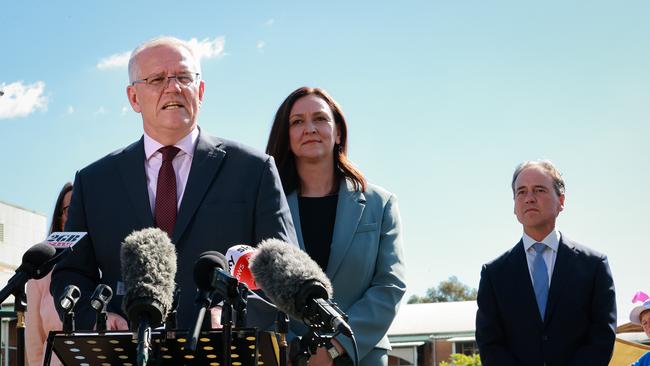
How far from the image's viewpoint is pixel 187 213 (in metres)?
4.35

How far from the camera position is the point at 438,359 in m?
36.6

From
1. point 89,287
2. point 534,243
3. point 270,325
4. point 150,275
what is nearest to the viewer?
point 150,275

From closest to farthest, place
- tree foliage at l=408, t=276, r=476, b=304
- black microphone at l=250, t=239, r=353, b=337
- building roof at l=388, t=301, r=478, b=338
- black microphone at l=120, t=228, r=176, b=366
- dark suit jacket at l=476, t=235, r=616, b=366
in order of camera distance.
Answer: black microphone at l=250, t=239, r=353, b=337 < black microphone at l=120, t=228, r=176, b=366 < dark suit jacket at l=476, t=235, r=616, b=366 < building roof at l=388, t=301, r=478, b=338 < tree foliage at l=408, t=276, r=476, b=304

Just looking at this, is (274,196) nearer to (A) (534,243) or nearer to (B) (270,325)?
(B) (270,325)

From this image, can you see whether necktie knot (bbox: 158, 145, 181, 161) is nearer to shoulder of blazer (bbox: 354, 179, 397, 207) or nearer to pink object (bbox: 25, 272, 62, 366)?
shoulder of blazer (bbox: 354, 179, 397, 207)

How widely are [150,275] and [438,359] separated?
1360 inches

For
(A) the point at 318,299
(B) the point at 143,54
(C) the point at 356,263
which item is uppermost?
(B) the point at 143,54

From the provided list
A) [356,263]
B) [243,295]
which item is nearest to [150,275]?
[243,295]

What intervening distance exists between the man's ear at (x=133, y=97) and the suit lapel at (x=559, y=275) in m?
3.27

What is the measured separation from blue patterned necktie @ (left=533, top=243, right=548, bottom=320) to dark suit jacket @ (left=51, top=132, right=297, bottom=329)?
8.45 feet

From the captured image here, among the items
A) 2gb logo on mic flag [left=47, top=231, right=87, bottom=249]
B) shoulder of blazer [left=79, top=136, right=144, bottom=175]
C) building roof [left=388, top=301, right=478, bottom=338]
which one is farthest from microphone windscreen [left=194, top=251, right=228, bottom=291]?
building roof [left=388, top=301, right=478, bottom=338]

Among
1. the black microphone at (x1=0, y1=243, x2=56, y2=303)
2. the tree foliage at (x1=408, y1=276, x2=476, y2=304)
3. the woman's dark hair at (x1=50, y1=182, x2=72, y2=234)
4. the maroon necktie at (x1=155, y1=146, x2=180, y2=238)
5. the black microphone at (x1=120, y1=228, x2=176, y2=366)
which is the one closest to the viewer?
Result: the black microphone at (x1=120, y1=228, x2=176, y2=366)

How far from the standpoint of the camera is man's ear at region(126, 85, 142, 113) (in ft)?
15.1

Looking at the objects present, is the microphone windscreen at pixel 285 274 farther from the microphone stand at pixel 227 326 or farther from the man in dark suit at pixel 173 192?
the man in dark suit at pixel 173 192
